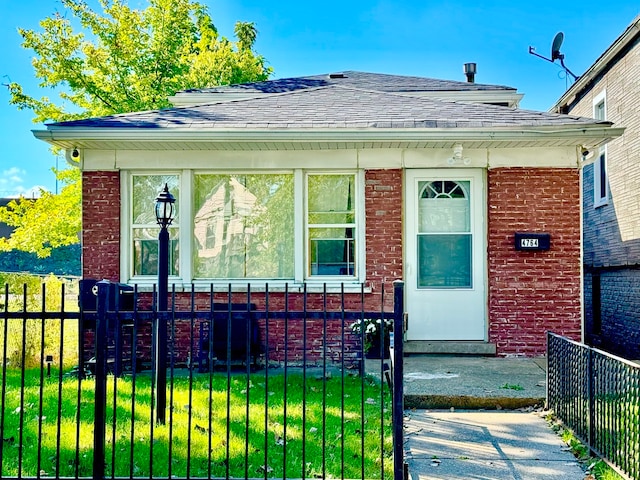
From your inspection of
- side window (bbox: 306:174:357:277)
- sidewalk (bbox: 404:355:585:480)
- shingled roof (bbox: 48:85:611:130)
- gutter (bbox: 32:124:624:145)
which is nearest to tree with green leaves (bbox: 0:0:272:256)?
shingled roof (bbox: 48:85:611:130)

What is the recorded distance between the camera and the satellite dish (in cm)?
1312

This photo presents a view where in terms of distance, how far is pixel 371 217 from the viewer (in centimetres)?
823

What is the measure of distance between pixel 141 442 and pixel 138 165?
4526 millimetres

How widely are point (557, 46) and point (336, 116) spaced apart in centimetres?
769

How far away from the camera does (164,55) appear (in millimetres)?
18219

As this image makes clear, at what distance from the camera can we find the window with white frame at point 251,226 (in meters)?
8.38

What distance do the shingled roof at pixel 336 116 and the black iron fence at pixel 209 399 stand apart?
2307 millimetres

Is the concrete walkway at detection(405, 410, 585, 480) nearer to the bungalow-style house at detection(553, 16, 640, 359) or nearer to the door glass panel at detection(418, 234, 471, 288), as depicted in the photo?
the door glass panel at detection(418, 234, 471, 288)

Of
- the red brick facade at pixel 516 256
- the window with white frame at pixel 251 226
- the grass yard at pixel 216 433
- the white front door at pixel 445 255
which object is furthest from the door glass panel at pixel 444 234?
the grass yard at pixel 216 433

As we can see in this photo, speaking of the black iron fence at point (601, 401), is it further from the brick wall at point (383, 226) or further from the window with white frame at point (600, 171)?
the window with white frame at point (600, 171)

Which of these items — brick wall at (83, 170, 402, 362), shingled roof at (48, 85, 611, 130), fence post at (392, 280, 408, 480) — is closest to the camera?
fence post at (392, 280, 408, 480)

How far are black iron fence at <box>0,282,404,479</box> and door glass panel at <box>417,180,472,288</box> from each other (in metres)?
0.81

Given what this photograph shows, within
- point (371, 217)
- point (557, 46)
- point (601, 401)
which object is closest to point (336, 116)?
point (371, 217)

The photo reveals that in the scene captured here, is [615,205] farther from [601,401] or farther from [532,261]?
[601,401]
